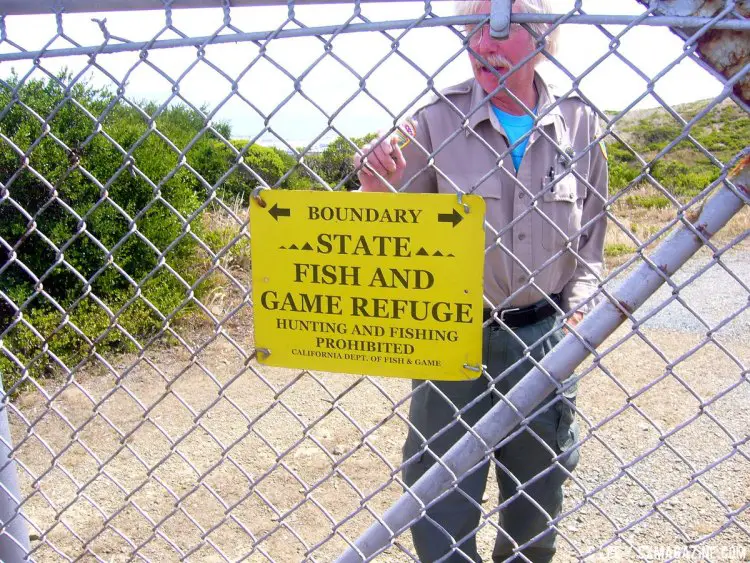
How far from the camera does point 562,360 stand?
4.88ft

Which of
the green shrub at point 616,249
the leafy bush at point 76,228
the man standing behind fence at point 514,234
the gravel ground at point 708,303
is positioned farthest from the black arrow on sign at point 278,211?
the green shrub at point 616,249

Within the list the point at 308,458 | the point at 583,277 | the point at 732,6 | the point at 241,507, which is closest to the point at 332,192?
the point at 732,6

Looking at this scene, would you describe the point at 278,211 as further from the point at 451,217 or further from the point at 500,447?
the point at 500,447

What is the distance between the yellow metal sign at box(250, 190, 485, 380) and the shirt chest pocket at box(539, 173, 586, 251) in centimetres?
73

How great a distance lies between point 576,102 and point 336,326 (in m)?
1.16

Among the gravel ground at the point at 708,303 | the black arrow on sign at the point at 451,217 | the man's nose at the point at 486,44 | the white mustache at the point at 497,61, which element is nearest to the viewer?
the black arrow on sign at the point at 451,217

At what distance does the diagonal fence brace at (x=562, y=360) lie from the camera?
4.34ft

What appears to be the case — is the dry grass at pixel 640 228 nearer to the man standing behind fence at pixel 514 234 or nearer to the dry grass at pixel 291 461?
the dry grass at pixel 291 461

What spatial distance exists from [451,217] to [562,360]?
1.27ft

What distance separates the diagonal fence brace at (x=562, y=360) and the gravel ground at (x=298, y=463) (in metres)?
0.73

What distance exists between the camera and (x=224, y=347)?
5.53 meters

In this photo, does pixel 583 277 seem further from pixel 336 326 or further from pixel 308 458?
pixel 308 458

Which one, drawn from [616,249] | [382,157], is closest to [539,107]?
[382,157]

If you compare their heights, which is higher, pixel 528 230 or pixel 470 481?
pixel 528 230
